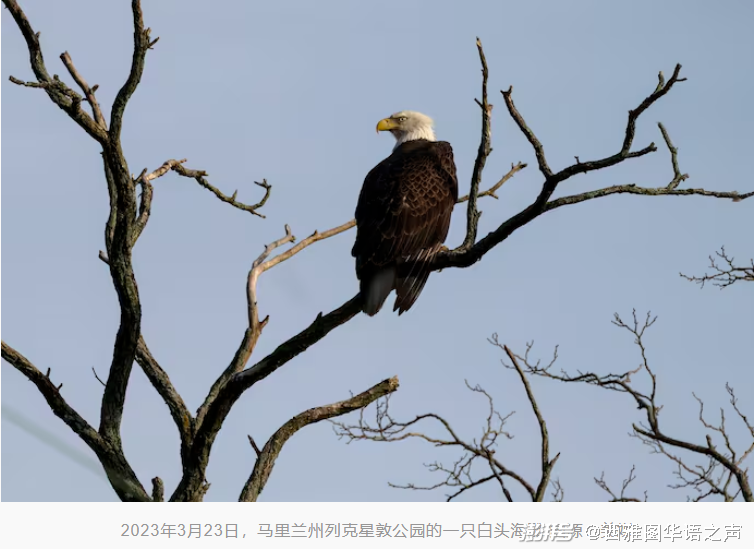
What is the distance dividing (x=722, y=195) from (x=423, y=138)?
4.38m

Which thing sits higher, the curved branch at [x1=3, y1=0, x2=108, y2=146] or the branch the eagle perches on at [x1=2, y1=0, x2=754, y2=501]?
the curved branch at [x1=3, y1=0, x2=108, y2=146]

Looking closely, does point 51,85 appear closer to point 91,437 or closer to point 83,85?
point 83,85

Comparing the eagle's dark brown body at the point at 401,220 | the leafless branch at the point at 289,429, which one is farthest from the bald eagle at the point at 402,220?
the leafless branch at the point at 289,429

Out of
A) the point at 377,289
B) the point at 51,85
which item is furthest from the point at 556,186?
the point at 51,85

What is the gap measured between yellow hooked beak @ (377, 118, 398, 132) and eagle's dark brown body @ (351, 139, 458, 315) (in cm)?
148

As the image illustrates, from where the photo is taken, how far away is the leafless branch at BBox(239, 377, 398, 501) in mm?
7363

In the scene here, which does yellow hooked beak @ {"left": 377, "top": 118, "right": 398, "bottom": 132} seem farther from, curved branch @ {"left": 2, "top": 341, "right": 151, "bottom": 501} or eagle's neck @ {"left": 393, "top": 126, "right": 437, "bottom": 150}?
curved branch @ {"left": 2, "top": 341, "right": 151, "bottom": 501}

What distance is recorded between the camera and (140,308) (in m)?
7.41

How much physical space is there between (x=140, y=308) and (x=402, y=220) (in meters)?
2.44

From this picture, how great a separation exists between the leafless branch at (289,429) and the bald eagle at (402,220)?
2.28 ft

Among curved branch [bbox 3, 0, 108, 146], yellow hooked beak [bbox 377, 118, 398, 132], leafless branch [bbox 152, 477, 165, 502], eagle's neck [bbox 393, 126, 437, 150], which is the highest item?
yellow hooked beak [bbox 377, 118, 398, 132]

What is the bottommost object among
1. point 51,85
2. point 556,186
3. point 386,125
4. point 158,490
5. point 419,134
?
point 158,490

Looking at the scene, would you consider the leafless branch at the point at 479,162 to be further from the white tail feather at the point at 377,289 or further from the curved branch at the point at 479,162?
the white tail feather at the point at 377,289

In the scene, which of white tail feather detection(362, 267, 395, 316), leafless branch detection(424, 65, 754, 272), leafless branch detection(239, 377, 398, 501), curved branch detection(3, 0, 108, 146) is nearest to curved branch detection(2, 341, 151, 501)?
leafless branch detection(239, 377, 398, 501)
